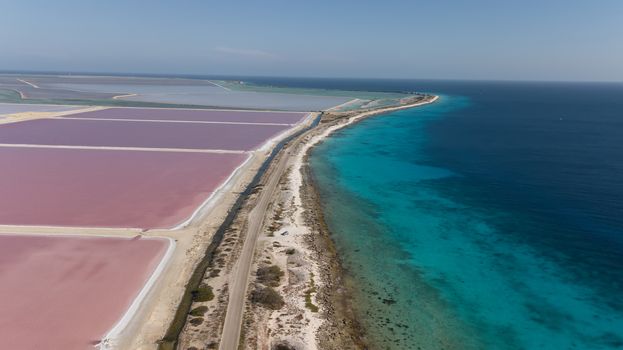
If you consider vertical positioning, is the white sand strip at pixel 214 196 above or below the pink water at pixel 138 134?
below

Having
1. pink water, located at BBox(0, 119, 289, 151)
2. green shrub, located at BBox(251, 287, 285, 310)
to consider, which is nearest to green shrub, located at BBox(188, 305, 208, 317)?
green shrub, located at BBox(251, 287, 285, 310)

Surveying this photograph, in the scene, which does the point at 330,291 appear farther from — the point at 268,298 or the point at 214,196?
the point at 214,196

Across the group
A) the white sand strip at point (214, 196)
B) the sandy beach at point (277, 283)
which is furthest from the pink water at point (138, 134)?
the sandy beach at point (277, 283)

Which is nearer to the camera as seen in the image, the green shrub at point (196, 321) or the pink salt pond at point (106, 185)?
the green shrub at point (196, 321)

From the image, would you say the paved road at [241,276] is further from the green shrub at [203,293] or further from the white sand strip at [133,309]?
the white sand strip at [133,309]

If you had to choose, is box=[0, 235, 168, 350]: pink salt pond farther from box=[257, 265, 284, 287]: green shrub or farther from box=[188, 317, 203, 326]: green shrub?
box=[257, 265, 284, 287]: green shrub
